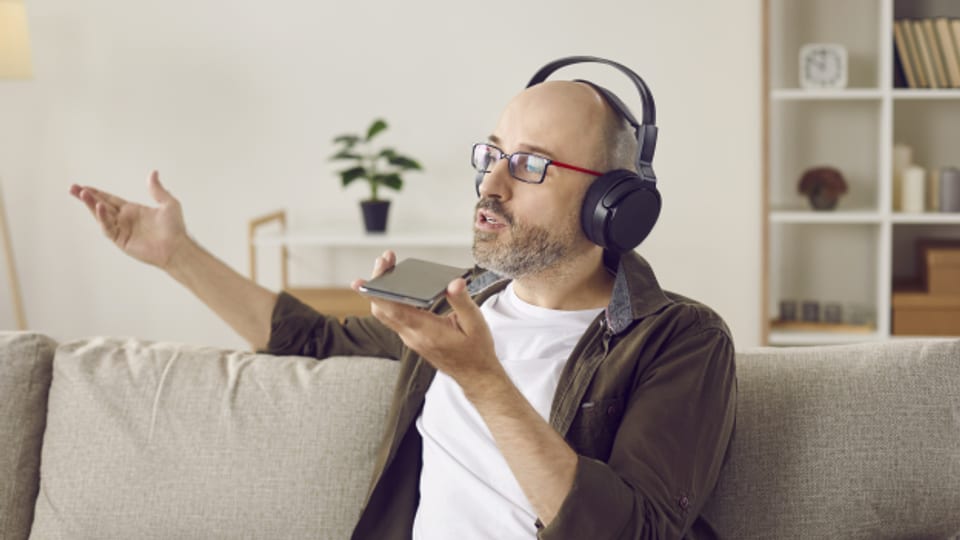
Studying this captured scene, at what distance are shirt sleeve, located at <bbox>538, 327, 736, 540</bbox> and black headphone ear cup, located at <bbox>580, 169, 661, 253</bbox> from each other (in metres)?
0.16

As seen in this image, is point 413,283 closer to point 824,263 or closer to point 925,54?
point 925,54

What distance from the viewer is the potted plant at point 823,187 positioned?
11.3ft

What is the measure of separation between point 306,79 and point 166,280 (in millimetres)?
880

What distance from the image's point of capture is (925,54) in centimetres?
329

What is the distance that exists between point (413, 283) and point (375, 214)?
234 centimetres

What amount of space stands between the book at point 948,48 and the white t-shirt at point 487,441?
2.29m

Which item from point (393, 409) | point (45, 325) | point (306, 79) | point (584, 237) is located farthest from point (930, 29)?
point (45, 325)

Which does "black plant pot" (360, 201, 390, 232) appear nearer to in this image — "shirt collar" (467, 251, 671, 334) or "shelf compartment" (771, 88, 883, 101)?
"shelf compartment" (771, 88, 883, 101)

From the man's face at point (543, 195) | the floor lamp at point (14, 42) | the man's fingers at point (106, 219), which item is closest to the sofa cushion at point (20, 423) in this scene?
the man's fingers at point (106, 219)

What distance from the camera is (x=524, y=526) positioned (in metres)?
1.32

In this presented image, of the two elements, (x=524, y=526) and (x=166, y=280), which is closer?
(x=524, y=526)

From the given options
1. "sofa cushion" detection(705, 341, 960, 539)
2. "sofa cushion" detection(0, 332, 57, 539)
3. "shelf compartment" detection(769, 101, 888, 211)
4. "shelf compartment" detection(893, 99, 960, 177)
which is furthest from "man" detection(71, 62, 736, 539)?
"shelf compartment" detection(893, 99, 960, 177)

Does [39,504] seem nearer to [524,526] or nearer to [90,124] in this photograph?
[524,526]

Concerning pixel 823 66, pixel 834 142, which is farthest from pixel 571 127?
pixel 834 142
